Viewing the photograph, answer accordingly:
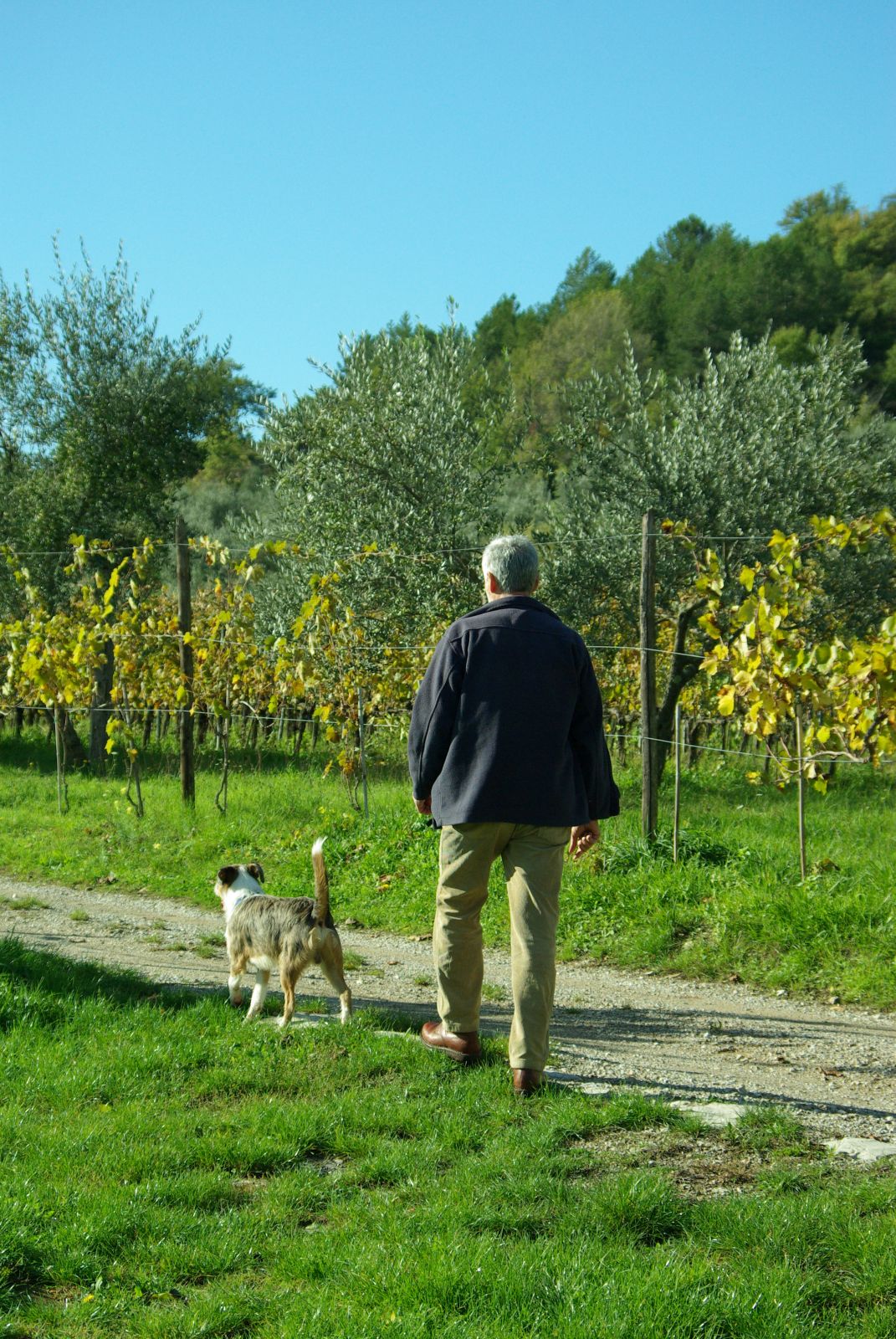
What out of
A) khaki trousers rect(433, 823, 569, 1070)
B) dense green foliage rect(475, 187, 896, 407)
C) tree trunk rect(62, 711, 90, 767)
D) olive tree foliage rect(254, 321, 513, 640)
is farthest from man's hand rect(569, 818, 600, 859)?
dense green foliage rect(475, 187, 896, 407)

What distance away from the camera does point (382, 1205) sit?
11.6ft

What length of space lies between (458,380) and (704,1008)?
32.5 ft

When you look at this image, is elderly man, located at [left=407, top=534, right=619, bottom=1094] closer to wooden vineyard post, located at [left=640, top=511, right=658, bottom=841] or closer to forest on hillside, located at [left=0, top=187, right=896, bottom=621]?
wooden vineyard post, located at [left=640, top=511, right=658, bottom=841]

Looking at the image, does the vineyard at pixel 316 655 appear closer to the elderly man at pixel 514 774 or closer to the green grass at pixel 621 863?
the green grass at pixel 621 863

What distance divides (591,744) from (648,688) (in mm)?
4383

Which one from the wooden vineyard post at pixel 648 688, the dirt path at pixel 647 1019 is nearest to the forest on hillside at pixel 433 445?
the wooden vineyard post at pixel 648 688

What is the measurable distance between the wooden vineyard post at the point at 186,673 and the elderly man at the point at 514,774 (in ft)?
25.3

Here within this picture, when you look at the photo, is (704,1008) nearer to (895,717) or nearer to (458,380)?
(895,717)

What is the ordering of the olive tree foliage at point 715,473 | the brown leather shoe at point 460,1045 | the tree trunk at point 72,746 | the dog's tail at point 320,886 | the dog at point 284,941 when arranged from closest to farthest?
1. the brown leather shoe at point 460,1045
2. the dog's tail at point 320,886
3. the dog at point 284,941
4. the olive tree foliage at point 715,473
5. the tree trunk at point 72,746

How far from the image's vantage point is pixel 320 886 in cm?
527

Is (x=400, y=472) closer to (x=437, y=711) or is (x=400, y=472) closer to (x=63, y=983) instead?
(x=63, y=983)

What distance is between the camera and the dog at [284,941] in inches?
214

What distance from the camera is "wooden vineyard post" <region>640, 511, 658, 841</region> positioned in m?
8.84

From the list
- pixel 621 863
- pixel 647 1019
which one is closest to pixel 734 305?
pixel 621 863
